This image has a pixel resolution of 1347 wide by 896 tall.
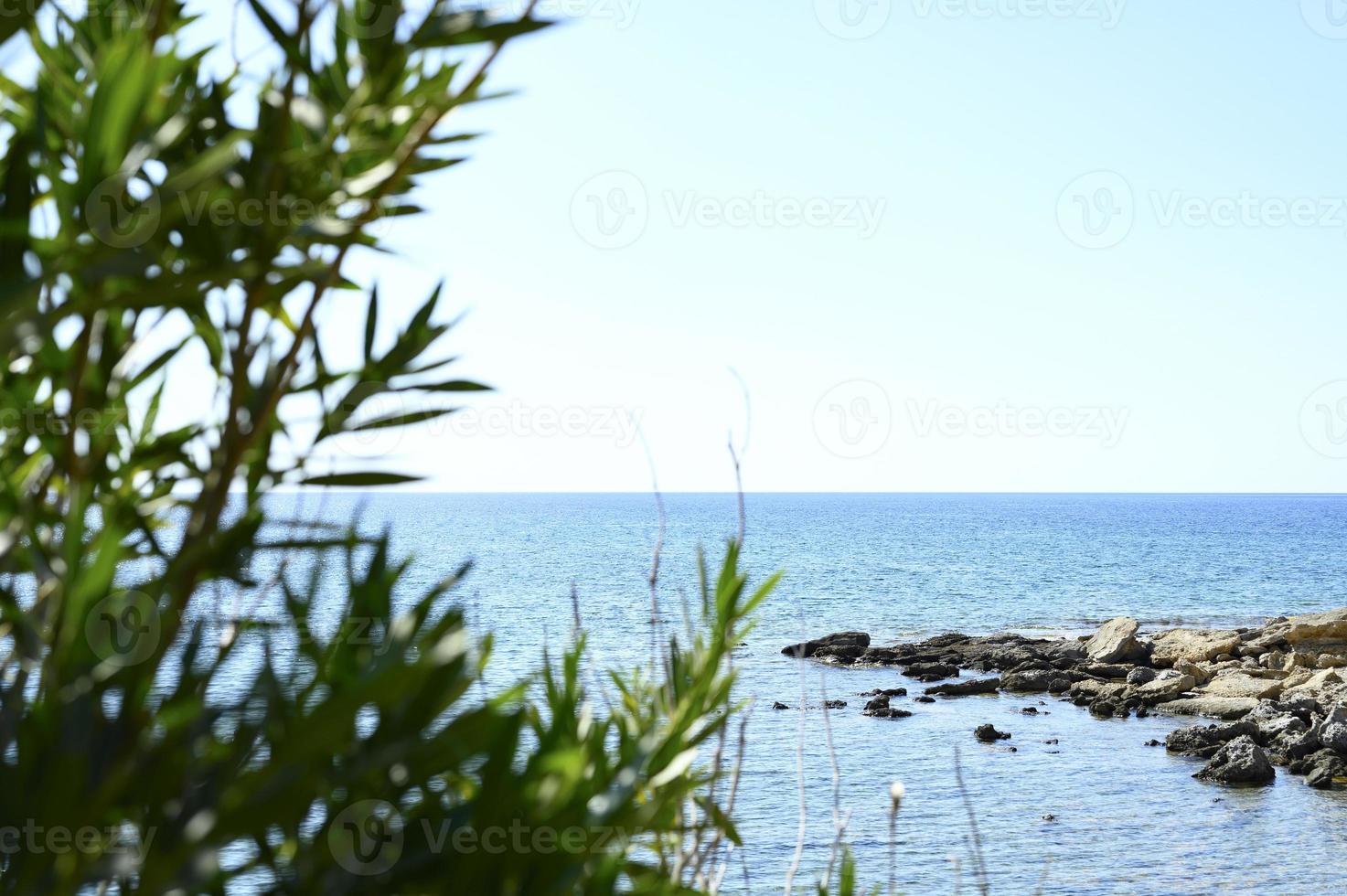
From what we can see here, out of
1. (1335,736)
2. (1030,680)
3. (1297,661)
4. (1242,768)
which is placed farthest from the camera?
(1030,680)

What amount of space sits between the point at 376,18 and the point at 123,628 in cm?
67

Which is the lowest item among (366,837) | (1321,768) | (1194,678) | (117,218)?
(1321,768)

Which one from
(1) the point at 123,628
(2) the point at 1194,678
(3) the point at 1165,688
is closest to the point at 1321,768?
(3) the point at 1165,688

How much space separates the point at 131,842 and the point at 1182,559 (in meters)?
77.6

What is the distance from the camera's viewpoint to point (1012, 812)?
1780 cm

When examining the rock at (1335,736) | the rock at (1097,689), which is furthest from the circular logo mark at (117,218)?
the rock at (1097,689)

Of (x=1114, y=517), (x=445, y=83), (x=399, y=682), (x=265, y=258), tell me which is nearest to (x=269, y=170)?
(x=265, y=258)

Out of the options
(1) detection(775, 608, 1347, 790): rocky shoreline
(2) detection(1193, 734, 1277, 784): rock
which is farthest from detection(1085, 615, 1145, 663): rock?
(2) detection(1193, 734, 1277, 784): rock

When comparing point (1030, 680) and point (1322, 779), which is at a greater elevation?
point (1322, 779)

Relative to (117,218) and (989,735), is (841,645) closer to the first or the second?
(989,735)

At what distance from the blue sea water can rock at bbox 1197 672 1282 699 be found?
77.2 inches

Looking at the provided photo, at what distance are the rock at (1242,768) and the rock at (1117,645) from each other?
10.0 m

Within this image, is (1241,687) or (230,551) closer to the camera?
(230,551)

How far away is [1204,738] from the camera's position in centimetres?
2072
